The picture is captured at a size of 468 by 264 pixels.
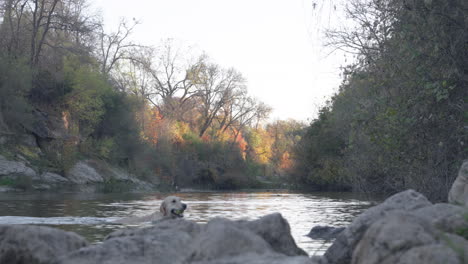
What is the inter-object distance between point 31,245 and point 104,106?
4248 cm

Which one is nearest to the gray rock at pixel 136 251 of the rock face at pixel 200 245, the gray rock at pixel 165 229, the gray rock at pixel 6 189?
the rock face at pixel 200 245

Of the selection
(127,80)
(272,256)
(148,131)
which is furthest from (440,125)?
(127,80)

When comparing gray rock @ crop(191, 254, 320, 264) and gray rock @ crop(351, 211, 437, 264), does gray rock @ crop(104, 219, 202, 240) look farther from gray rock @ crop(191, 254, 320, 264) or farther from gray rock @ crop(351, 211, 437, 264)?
gray rock @ crop(351, 211, 437, 264)

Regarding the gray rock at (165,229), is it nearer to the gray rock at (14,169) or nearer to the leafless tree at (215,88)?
the gray rock at (14,169)

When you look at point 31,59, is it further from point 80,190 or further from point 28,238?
point 28,238

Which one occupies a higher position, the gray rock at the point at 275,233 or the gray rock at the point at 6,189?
the gray rock at the point at 6,189

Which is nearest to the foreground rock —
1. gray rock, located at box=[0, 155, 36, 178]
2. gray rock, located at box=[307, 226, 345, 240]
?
gray rock, located at box=[307, 226, 345, 240]

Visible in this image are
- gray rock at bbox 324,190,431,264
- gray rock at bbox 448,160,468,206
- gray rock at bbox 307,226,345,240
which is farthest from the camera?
gray rock at bbox 307,226,345,240

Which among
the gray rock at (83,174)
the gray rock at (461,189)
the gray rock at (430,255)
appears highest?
the gray rock at (83,174)

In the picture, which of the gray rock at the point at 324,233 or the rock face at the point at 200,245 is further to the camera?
the gray rock at the point at 324,233

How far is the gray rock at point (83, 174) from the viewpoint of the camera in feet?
124

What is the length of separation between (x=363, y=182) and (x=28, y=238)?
13.3m

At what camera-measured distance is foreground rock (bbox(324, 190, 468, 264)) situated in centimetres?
460

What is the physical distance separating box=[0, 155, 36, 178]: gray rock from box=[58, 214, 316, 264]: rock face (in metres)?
27.8
